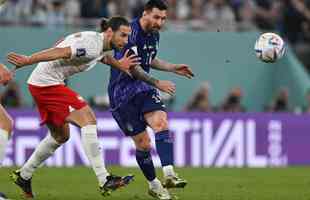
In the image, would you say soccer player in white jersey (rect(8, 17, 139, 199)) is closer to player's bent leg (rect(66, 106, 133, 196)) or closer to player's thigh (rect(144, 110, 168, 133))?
player's bent leg (rect(66, 106, 133, 196))

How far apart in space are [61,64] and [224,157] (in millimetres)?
9581

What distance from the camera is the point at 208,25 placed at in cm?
2627

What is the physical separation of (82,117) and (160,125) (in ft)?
3.35

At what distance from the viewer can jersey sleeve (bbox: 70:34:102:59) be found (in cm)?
1359

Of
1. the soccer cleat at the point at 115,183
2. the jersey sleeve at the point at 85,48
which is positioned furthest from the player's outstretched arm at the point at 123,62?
the soccer cleat at the point at 115,183

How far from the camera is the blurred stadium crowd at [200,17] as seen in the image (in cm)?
2516

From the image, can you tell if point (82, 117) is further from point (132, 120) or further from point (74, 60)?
point (132, 120)

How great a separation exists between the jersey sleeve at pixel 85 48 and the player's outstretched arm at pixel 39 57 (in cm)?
8

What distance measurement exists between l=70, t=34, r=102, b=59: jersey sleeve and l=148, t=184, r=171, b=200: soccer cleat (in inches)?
74.2

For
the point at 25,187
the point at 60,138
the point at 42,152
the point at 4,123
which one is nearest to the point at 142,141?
the point at 60,138

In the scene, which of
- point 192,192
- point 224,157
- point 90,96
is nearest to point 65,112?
point 192,192

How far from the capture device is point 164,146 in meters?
14.1

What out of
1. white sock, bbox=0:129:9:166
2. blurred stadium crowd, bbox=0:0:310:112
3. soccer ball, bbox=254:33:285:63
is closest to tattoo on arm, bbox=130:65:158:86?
soccer ball, bbox=254:33:285:63

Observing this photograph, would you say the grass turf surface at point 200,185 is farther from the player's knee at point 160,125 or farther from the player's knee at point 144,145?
the player's knee at point 160,125
